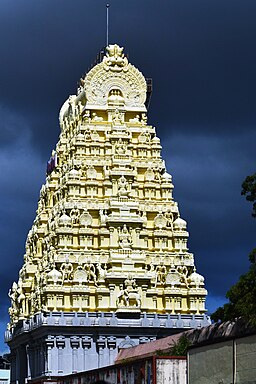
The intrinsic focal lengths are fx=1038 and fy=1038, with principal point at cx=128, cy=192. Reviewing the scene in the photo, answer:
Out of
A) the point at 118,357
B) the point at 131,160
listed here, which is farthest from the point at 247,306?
the point at 131,160

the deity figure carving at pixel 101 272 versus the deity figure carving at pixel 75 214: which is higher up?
the deity figure carving at pixel 75 214

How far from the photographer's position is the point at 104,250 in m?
80.2

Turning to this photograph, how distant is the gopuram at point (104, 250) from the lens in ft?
252

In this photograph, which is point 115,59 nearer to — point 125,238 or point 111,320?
point 125,238

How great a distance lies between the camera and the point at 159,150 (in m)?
85.1

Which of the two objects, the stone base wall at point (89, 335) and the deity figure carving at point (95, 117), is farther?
the deity figure carving at point (95, 117)

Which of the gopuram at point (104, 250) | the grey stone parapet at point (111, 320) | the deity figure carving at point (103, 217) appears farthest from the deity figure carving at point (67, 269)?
the deity figure carving at point (103, 217)

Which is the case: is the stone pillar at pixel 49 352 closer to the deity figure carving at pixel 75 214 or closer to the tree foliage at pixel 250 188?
the deity figure carving at pixel 75 214

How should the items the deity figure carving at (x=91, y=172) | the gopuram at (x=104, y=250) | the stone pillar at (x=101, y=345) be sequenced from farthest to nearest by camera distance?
the deity figure carving at (x=91, y=172)
the gopuram at (x=104, y=250)
the stone pillar at (x=101, y=345)

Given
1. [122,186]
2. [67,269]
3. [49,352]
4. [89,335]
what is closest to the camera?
[49,352]

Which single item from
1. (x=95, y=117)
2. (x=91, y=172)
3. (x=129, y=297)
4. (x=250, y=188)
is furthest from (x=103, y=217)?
(x=250, y=188)

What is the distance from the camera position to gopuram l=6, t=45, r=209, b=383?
76.8m

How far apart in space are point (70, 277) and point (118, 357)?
902 centimetres

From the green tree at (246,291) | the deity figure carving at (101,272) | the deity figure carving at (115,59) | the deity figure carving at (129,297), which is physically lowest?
the green tree at (246,291)
